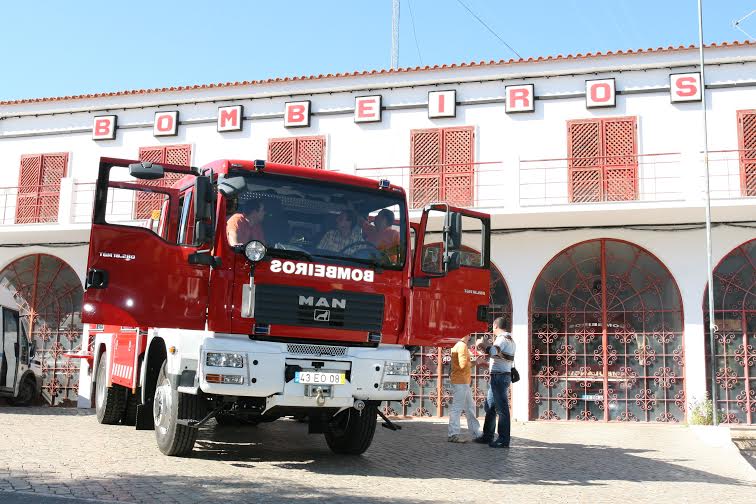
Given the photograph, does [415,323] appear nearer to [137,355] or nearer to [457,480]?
[457,480]

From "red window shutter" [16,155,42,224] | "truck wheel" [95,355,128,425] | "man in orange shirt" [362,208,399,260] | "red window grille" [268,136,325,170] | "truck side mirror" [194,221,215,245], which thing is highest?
"red window grille" [268,136,325,170]

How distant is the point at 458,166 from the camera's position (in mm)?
16812

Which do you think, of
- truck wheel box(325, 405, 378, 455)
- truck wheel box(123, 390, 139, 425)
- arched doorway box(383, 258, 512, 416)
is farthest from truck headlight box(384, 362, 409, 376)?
arched doorway box(383, 258, 512, 416)

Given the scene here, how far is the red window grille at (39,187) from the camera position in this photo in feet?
62.3

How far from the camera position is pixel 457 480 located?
7.66m

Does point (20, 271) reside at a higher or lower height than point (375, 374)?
higher

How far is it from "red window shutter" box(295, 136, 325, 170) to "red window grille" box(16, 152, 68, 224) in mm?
6274

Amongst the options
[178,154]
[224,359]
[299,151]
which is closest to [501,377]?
[224,359]

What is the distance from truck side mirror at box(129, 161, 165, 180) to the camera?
719 cm

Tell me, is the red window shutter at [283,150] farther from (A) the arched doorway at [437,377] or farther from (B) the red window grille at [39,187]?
(B) the red window grille at [39,187]

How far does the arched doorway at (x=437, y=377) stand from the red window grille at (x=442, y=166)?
187 centimetres

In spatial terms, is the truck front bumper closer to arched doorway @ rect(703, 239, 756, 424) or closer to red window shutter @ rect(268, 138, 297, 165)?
arched doorway @ rect(703, 239, 756, 424)

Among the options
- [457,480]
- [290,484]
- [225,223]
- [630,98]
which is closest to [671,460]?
[457,480]

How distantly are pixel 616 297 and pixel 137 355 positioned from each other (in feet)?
32.8
